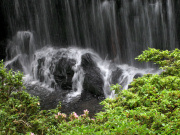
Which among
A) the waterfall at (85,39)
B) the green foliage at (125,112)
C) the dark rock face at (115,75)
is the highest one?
the waterfall at (85,39)

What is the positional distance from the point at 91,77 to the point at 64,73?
1961mm

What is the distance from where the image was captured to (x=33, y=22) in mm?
16703

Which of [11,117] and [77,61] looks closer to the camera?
[11,117]

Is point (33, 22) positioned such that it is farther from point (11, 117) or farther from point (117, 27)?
point (11, 117)

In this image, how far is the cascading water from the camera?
37.0 feet

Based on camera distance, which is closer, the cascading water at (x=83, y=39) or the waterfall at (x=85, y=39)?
the cascading water at (x=83, y=39)

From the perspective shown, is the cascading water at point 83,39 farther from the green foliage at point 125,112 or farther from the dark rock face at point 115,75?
the green foliage at point 125,112

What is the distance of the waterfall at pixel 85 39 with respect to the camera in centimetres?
1142

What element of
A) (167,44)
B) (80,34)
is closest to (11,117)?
(167,44)

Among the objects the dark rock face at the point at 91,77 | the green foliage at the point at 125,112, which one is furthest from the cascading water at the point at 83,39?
the green foliage at the point at 125,112

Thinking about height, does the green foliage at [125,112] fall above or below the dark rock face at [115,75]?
above

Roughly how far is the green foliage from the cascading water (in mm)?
5366

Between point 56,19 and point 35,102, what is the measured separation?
12.9m

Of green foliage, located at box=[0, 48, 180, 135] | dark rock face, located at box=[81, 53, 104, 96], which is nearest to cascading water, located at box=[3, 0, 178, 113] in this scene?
dark rock face, located at box=[81, 53, 104, 96]
